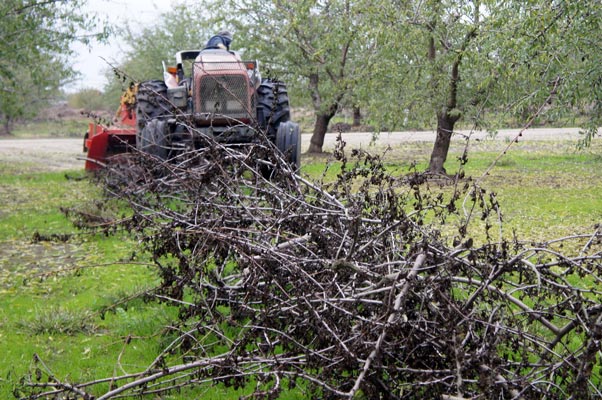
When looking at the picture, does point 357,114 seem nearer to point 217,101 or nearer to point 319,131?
point 319,131

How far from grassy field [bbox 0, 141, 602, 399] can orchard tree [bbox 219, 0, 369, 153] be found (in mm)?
3773

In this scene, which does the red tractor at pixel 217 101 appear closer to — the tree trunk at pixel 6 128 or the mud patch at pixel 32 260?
the mud patch at pixel 32 260

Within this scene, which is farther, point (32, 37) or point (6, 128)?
point (6, 128)

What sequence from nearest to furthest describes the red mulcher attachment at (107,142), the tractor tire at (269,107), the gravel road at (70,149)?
the tractor tire at (269,107) < the red mulcher attachment at (107,142) < the gravel road at (70,149)

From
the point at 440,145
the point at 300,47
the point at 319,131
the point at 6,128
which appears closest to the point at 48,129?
the point at 6,128

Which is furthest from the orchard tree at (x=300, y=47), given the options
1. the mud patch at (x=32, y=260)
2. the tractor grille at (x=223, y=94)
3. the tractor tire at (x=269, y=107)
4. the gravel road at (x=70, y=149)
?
the mud patch at (x=32, y=260)

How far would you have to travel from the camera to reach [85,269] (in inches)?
306

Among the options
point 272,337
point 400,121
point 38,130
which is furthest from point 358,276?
point 38,130

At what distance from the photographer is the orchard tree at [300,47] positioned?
18984 mm

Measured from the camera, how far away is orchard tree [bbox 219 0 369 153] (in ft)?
62.3

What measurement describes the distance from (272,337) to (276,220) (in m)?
0.75

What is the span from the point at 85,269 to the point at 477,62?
21.9 feet

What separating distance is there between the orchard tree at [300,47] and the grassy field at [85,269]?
377 centimetres

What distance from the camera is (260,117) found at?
13219mm
